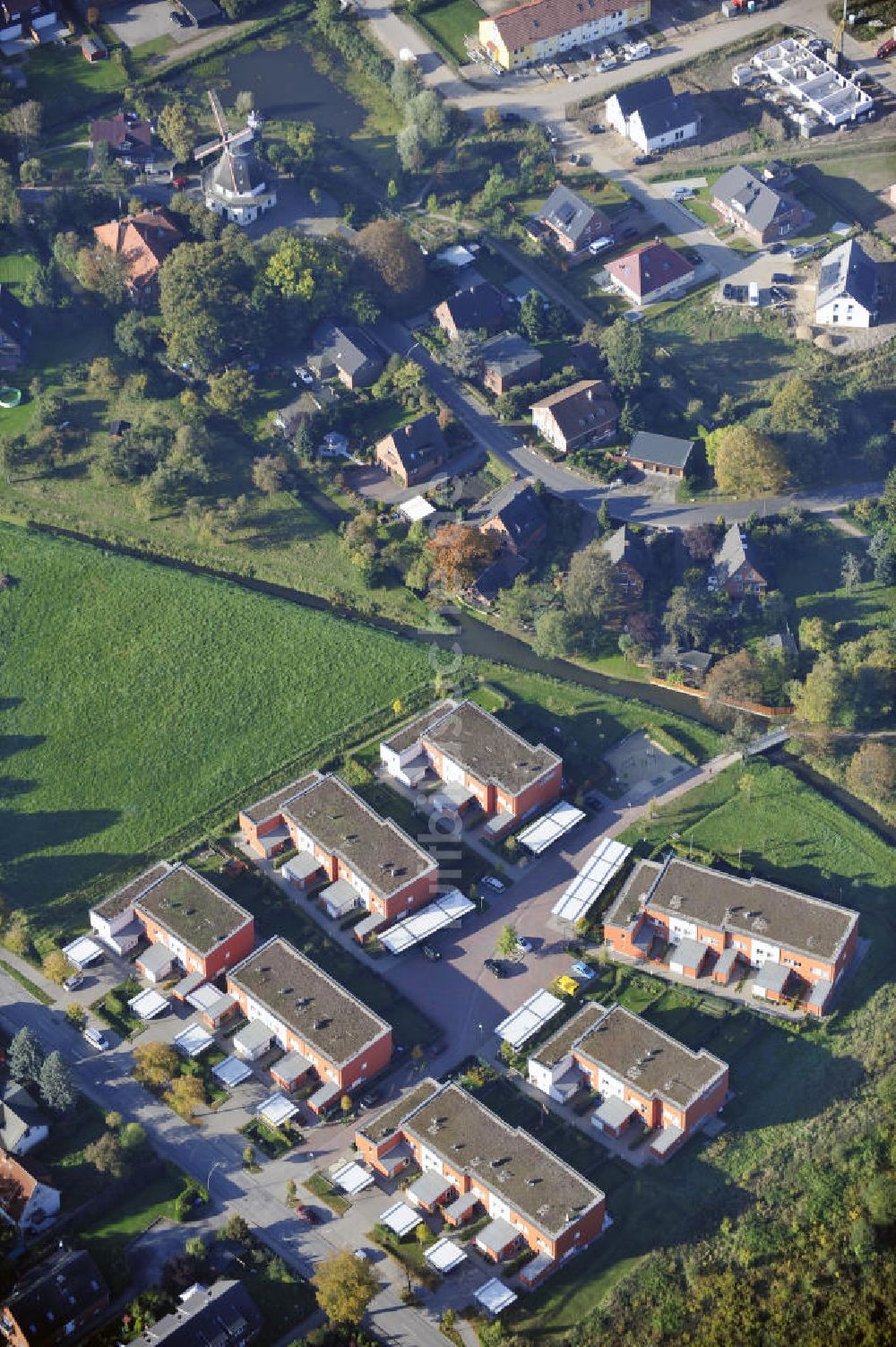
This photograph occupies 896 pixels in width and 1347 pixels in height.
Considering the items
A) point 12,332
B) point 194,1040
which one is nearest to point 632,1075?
point 194,1040

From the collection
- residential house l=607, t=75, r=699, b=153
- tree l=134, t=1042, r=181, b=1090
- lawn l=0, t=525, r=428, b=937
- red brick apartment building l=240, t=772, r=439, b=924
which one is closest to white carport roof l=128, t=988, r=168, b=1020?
tree l=134, t=1042, r=181, b=1090

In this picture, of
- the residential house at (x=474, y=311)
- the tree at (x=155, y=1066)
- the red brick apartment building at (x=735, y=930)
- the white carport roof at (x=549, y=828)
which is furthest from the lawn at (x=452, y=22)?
the tree at (x=155, y=1066)

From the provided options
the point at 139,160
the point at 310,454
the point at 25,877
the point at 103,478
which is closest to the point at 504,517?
the point at 310,454

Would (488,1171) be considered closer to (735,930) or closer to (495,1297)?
(495,1297)

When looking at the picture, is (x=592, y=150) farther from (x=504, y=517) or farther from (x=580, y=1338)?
(x=580, y=1338)

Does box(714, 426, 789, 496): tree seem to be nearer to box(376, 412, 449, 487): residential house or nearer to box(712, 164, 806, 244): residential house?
box(376, 412, 449, 487): residential house

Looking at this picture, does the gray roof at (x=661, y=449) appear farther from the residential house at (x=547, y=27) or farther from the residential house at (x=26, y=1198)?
the residential house at (x=26, y=1198)
